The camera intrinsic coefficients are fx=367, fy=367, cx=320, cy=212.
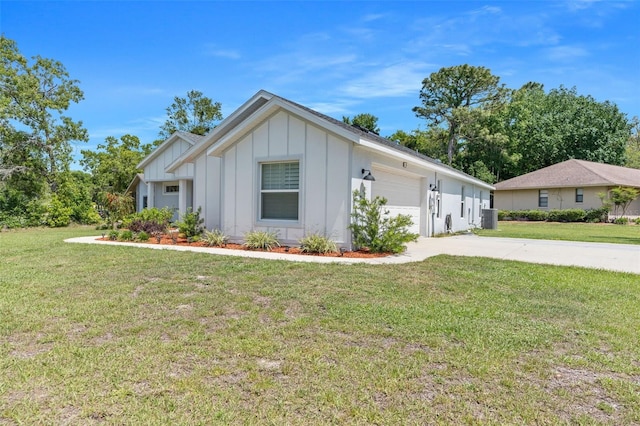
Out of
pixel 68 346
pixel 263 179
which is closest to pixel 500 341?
pixel 68 346

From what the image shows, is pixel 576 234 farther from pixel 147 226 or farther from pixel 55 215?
pixel 55 215

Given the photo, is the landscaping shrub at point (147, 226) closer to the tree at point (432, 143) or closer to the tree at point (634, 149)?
the tree at point (432, 143)

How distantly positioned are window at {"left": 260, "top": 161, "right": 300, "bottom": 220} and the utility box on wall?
1416 cm

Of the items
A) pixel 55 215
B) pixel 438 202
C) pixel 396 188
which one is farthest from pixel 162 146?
pixel 438 202

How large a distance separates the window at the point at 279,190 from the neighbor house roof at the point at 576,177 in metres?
26.6

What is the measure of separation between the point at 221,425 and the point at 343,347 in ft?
4.57

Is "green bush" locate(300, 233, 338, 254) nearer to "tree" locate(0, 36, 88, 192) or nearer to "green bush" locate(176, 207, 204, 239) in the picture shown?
"green bush" locate(176, 207, 204, 239)

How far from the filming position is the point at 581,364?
3049 millimetres

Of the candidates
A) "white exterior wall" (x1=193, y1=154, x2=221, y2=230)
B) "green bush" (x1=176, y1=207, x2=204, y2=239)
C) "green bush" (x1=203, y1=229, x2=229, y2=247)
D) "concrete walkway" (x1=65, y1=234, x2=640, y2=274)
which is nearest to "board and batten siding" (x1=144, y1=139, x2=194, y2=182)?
"white exterior wall" (x1=193, y1=154, x2=221, y2=230)

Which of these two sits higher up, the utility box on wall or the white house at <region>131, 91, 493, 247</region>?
the white house at <region>131, 91, 493, 247</region>

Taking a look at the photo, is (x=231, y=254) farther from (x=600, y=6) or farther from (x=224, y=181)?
(x=600, y=6)

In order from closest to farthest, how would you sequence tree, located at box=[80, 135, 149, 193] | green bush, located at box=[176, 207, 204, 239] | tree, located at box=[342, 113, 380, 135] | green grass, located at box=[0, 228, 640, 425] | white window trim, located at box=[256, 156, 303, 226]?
green grass, located at box=[0, 228, 640, 425] < white window trim, located at box=[256, 156, 303, 226] < green bush, located at box=[176, 207, 204, 239] < tree, located at box=[80, 135, 149, 193] < tree, located at box=[342, 113, 380, 135]

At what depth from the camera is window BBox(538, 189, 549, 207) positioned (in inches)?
1190

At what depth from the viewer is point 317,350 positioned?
3.26 m
